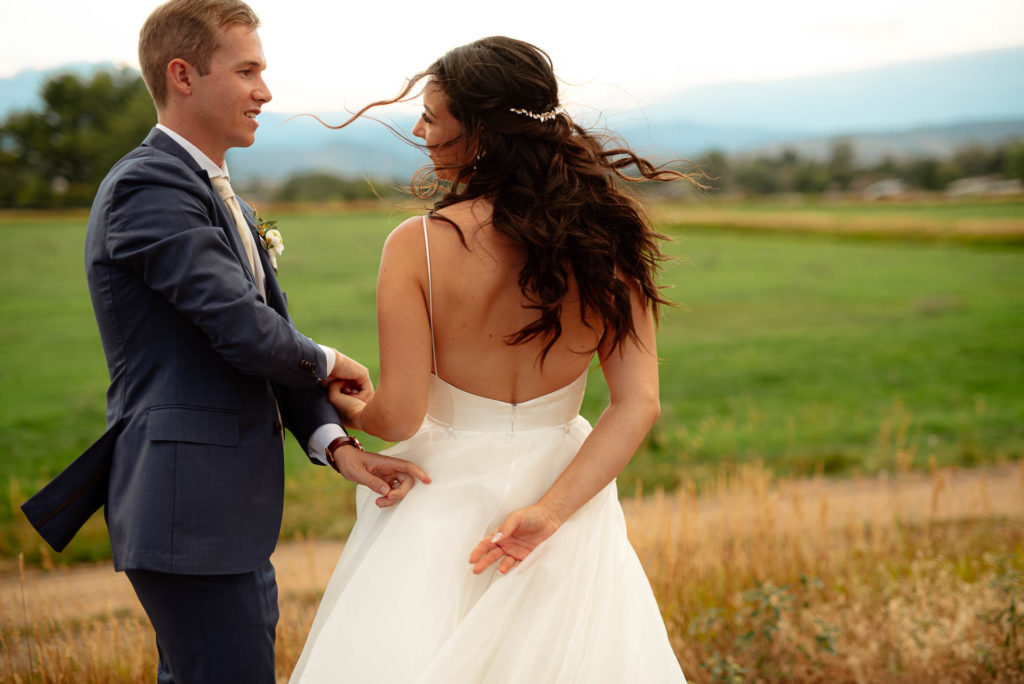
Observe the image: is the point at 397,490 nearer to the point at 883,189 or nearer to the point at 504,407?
the point at 504,407

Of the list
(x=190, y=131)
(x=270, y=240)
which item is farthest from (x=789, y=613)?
(x=190, y=131)

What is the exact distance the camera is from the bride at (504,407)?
7.04ft

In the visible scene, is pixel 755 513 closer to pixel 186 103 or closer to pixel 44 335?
pixel 186 103

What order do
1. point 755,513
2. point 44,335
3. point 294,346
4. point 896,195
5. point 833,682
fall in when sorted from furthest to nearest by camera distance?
point 896,195
point 44,335
point 755,513
point 833,682
point 294,346

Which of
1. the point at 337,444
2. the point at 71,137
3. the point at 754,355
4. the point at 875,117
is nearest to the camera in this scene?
the point at 337,444

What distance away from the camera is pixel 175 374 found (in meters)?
2.18

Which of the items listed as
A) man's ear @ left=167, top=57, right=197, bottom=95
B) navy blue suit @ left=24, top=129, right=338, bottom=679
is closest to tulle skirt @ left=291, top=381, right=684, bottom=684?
navy blue suit @ left=24, top=129, right=338, bottom=679

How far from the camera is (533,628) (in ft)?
7.16

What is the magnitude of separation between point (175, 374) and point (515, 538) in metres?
1.04

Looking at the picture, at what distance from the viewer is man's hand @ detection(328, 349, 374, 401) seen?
8.41 feet

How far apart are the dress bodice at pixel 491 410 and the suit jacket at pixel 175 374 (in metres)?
0.39

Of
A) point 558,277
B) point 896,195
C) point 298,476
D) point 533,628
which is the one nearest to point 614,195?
point 558,277

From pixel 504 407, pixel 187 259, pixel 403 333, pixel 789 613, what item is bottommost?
pixel 789 613

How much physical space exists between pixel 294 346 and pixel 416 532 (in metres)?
0.63
